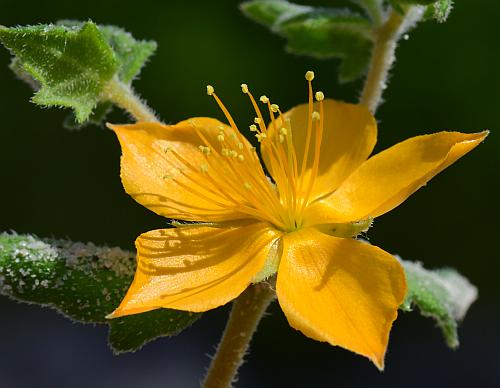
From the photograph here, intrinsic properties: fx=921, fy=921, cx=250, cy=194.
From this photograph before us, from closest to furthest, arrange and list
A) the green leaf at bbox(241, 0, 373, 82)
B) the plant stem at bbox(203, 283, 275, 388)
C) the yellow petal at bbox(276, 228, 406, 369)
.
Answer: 1. the yellow petal at bbox(276, 228, 406, 369)
2. the plant stem at bbox(203, 283, 275, 388)
3. the green leaf at bbox(241, 0, 373, 82)

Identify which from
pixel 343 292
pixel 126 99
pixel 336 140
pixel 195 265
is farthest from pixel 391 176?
pixel 126 99

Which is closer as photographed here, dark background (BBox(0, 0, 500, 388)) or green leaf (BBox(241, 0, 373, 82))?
green leaf (BBox(241, 0, 373, 82))

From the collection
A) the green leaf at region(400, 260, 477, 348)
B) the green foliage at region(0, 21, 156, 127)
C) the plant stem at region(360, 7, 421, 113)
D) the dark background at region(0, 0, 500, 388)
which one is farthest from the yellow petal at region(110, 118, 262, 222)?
the dark background at region(0, 0, 500, 388)

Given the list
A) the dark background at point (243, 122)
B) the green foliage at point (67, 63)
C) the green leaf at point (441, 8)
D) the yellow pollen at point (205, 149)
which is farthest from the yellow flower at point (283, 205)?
the dark background at point (243, 122)

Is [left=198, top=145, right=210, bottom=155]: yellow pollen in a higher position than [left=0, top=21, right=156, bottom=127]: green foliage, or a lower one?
lower

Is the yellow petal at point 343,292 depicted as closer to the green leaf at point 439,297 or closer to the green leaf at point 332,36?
the green leaf at point 439,297

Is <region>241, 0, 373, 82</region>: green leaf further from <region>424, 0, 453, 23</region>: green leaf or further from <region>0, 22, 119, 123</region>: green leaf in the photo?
<region>0, 22, 119, 123</region>: green leaf
